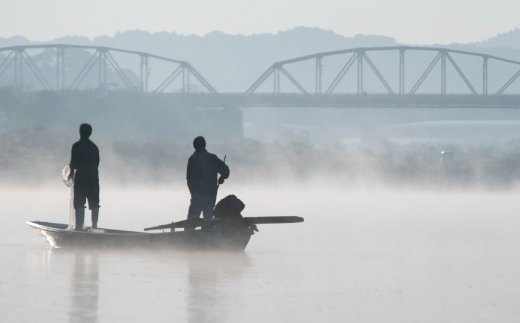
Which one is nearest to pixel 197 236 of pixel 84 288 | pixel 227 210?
pixel 227 210

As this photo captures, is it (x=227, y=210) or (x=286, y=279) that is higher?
(x=227, y=210)

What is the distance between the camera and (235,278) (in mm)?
16875

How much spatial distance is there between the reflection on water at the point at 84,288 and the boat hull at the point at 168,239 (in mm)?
327

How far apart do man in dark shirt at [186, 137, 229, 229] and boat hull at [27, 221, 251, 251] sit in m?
0.82

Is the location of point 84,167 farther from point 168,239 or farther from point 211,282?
point 211,282

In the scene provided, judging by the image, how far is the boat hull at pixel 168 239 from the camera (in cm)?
2008

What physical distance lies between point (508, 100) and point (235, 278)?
380 feet

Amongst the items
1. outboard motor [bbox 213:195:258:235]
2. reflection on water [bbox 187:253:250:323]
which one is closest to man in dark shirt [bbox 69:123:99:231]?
outboard motor [bbox 213:195:258:235]

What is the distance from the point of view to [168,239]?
65.9ft

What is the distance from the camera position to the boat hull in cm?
2008

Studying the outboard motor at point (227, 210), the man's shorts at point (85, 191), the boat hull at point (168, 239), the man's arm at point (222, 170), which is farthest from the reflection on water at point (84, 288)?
the man's arm at point (222, 170)

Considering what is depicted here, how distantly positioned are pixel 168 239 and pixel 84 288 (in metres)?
4.57

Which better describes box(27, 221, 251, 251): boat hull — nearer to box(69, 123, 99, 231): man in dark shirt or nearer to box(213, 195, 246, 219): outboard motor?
box(213, 195, 246, 219): outboard motor

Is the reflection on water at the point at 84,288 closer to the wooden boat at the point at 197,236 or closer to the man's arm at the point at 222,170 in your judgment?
the wooden boat at the point at 197,236
